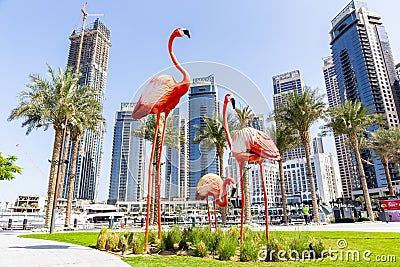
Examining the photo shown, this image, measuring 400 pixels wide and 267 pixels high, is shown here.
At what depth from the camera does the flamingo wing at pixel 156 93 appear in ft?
27.8

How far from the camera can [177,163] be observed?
959 centimetres

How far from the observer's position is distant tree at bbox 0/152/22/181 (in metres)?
20.3

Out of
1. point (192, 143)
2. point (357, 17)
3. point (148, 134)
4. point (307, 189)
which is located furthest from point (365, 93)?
point (192, 143)

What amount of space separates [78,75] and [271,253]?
2309cm

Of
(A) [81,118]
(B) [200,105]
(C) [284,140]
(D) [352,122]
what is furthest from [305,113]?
(A) [81,118]

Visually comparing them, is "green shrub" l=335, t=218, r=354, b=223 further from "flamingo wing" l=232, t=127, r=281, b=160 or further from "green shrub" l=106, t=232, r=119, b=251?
"green shrub" l=106, t=232, r=119, b=251

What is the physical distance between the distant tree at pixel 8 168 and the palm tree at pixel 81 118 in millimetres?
4194

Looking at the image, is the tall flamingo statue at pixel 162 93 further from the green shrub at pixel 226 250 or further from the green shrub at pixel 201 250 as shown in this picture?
the green shrub at pixel 226 250

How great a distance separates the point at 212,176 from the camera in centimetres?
1270

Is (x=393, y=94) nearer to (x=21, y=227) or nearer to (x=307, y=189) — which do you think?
(x=307, y=189)

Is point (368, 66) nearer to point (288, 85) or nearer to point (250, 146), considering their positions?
point (288, 85)

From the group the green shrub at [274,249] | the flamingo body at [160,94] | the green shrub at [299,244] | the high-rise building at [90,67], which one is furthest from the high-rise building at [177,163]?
the high-rise building at [90,67]

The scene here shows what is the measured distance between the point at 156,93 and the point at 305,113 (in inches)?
787

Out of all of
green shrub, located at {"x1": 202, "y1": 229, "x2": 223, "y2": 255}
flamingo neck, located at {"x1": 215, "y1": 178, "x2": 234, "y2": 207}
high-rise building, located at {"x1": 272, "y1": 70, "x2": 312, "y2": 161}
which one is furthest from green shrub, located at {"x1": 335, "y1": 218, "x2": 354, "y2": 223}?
green shrub, located at {"x1": 202, "y1": 229, "x2": 223, "y2": 255}
